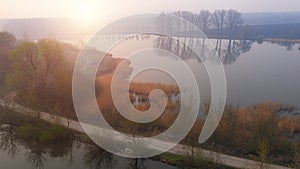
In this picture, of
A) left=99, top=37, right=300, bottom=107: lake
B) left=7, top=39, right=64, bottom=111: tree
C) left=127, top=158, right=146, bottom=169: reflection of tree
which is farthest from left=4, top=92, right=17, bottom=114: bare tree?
left=99, top=37, right=300, bottom=107: lake

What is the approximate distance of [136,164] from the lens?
6.82 metres

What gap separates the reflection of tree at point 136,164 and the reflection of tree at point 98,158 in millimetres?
355

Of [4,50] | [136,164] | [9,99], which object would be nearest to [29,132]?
[136,164]

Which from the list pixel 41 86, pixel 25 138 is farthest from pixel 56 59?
pixel 25 138

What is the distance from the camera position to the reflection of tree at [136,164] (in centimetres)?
673

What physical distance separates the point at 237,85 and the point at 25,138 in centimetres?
818

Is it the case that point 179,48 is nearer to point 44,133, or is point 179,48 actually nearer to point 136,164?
point 44,133

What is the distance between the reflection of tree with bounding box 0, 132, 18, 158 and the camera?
24.8ft

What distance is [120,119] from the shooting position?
28.1 ft

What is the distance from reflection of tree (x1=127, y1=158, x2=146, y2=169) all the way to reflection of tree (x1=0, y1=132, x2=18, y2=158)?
2.61 m

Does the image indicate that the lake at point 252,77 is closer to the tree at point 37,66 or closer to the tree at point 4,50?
the tree at point 37,66

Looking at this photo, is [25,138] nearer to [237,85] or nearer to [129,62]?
[237,85]

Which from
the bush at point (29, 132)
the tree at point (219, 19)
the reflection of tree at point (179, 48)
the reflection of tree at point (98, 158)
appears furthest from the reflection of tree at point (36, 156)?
the tree at point (219, 19)

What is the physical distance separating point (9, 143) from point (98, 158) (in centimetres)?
233
